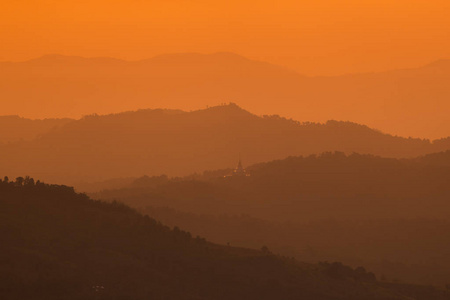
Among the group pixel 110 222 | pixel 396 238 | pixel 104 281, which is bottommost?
pixel 104 281

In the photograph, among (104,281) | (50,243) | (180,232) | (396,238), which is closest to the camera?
(104,281)

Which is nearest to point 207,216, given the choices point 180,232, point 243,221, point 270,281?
point 243,221

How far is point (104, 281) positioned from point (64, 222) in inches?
538

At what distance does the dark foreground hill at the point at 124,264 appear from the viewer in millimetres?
75125

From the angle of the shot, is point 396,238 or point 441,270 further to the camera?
point 396,238

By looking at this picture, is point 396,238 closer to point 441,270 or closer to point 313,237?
point 313,237

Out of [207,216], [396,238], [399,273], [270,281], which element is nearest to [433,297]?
[270,281]

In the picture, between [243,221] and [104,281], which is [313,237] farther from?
[104,281]

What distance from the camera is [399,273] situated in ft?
481

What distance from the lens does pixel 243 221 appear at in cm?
18450

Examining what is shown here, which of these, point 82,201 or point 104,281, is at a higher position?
point 82,201

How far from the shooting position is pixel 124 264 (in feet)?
268

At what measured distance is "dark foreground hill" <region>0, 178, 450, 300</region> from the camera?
75.1 meters

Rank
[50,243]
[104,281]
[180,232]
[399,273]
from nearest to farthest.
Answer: [104,281], [50,243], [180,232], [399,273]
